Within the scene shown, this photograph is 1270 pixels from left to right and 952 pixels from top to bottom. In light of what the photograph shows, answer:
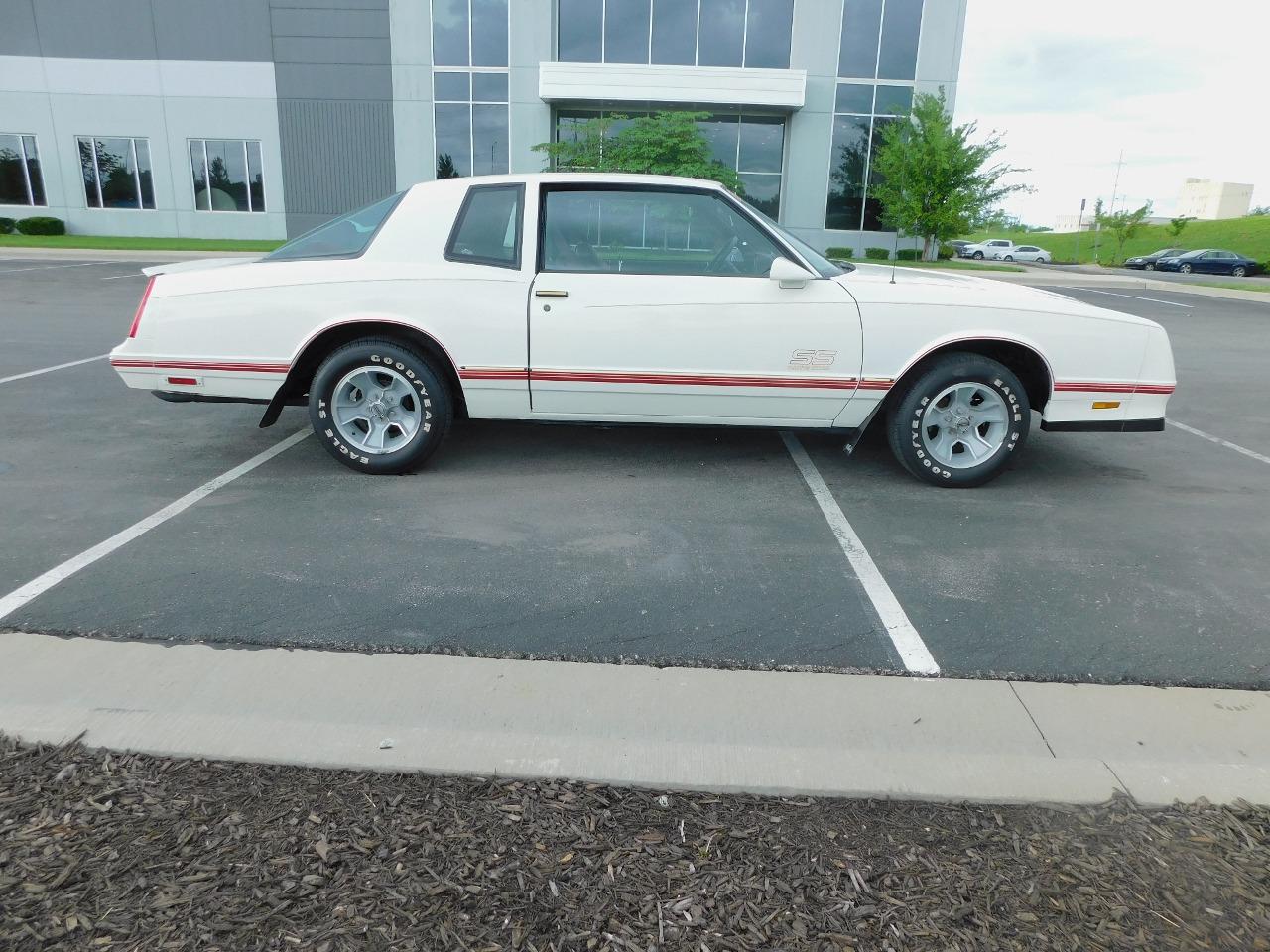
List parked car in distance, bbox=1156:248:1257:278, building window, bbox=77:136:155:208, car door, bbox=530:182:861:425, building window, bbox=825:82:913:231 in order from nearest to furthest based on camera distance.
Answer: car door, bbox=530:182:861:425 < building window, bbox=825:82:913:231 < building window, bbox=77:136:155:208 < parked car in distance, bbox=1156:248:1257:278

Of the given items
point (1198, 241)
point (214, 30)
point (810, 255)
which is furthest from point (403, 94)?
point (1198, 241)

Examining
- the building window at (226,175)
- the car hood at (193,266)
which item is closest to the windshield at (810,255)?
the car hood at (193,266)

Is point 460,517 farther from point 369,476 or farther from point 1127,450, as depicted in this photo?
point 1127,450

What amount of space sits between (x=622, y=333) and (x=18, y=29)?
37.2 meters

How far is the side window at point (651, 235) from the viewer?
517 cm

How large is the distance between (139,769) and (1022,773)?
8.27ft

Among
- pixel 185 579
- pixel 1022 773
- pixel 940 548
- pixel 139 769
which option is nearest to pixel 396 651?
pixel 139 769

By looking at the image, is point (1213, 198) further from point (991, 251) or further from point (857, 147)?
point (857, 147)

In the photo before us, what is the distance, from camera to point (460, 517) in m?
4.78

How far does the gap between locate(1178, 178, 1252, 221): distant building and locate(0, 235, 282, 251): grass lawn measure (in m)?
116

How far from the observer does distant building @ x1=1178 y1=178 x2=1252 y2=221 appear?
116m

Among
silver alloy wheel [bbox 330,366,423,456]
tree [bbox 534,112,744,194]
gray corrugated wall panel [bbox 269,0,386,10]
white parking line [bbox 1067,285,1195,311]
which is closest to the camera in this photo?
silver alloy wheel [bbox 330,366,423,456]

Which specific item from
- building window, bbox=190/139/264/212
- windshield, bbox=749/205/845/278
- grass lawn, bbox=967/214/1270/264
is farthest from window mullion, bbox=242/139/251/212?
grass lawn, bbox=967/214/1270/264

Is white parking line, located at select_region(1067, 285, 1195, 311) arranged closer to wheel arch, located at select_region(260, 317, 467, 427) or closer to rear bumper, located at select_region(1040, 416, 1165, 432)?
rear bumper, located at select_region(1040, 416, 1165, 432)
